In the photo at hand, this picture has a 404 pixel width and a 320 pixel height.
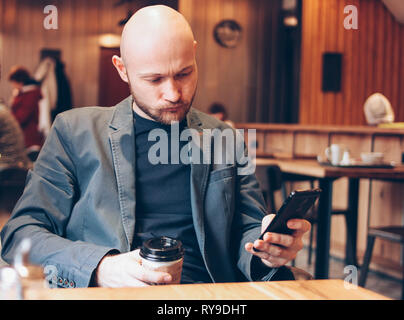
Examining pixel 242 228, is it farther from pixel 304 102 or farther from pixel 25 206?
pixel 304 102

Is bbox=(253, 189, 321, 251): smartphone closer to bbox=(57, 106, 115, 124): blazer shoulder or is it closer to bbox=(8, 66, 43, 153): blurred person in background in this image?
bbox=(57, 106, 115, 124): blazer shoulder

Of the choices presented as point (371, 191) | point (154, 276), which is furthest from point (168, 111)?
point (371, 191)

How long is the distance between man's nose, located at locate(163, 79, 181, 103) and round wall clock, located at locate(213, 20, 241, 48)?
646cm

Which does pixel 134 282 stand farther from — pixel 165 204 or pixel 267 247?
pixel 165 204

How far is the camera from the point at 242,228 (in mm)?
1281

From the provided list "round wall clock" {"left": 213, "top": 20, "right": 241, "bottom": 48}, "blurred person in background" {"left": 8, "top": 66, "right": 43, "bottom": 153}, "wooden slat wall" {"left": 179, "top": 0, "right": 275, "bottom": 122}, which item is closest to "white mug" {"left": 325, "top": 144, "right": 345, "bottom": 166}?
"blurred person in background" {"left": 8, "top": 66, "right": 43, "bottom": 153}

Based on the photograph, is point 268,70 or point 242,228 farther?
point 268,70

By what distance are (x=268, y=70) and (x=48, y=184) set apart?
6772mm

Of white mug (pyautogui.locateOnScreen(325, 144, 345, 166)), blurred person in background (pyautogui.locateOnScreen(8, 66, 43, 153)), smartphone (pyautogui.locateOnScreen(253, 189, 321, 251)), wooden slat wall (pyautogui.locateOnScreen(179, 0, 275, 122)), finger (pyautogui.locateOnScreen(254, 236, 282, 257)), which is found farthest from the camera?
wooden slat wall (pyautogui.locateOnScreen(179, 0, 275, 122))

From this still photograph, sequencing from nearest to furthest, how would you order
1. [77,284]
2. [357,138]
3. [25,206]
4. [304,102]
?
[77,284], [25,206], [357,138], [304,102]

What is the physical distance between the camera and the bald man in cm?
108

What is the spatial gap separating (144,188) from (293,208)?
513mm

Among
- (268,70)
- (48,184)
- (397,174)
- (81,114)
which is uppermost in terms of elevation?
(268,70)

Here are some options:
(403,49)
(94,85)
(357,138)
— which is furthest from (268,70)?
(357,138)
